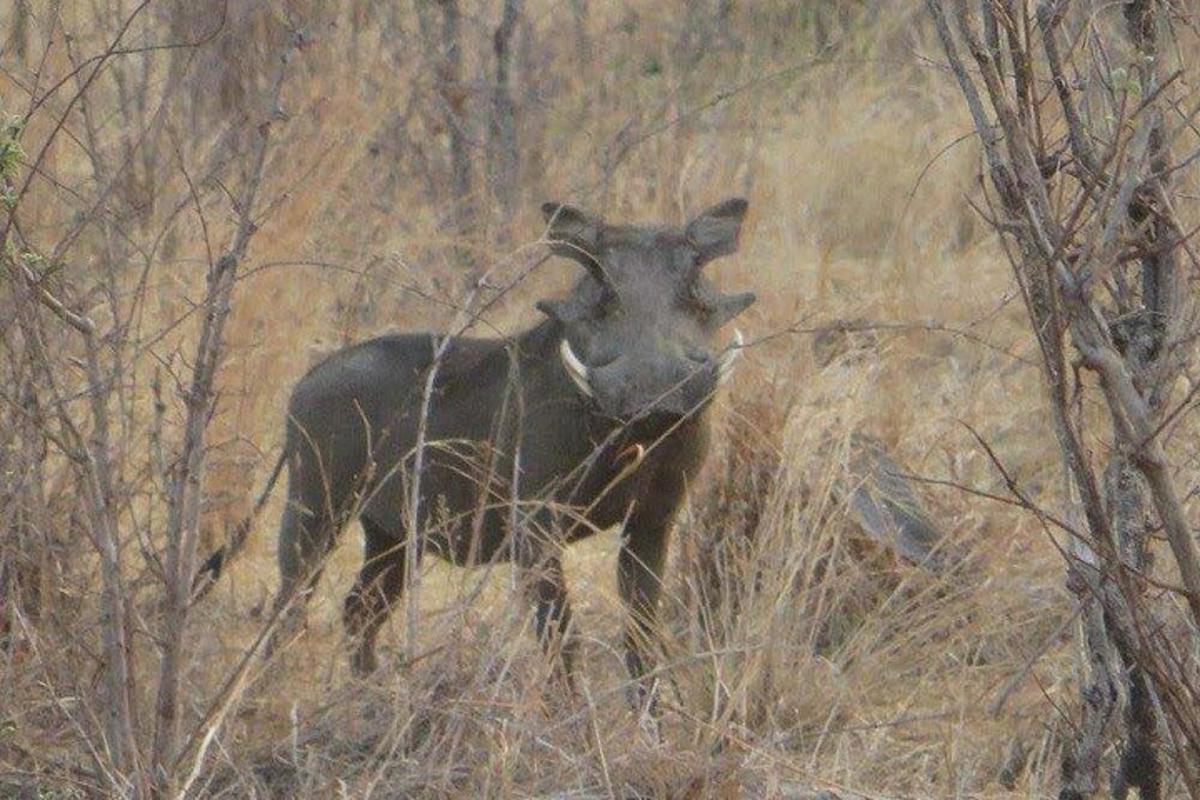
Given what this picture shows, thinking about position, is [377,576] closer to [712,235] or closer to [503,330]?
[712,235]

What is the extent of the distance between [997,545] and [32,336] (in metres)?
2.97

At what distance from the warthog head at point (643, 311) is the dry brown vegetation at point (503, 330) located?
10.9 inches

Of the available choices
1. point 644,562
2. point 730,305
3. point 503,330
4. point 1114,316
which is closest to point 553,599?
point 644,562

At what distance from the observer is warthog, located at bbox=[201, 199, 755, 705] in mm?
4570

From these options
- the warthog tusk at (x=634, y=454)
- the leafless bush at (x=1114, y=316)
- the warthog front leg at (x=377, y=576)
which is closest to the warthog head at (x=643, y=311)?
the warthog tusk at (x=634, y=454)

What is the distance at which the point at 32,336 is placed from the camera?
3045 millimetres

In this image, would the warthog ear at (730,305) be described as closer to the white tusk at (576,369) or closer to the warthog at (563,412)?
the warthog at (563,412)

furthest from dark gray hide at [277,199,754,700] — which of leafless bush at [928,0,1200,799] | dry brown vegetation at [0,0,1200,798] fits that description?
→ leafless bush at [928,0,1200,799]

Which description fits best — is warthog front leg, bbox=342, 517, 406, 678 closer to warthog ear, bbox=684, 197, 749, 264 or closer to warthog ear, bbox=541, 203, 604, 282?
warthog ear, bbox=541, 203, 604, 282

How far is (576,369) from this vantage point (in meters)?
4.64

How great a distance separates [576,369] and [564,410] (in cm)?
19

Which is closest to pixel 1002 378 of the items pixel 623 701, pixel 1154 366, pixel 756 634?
pixel 756 634

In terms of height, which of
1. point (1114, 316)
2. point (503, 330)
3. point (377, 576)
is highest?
point (1114, 316)

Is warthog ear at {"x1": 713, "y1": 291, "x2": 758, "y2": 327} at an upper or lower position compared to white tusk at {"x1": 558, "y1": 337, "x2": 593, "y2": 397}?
upper
